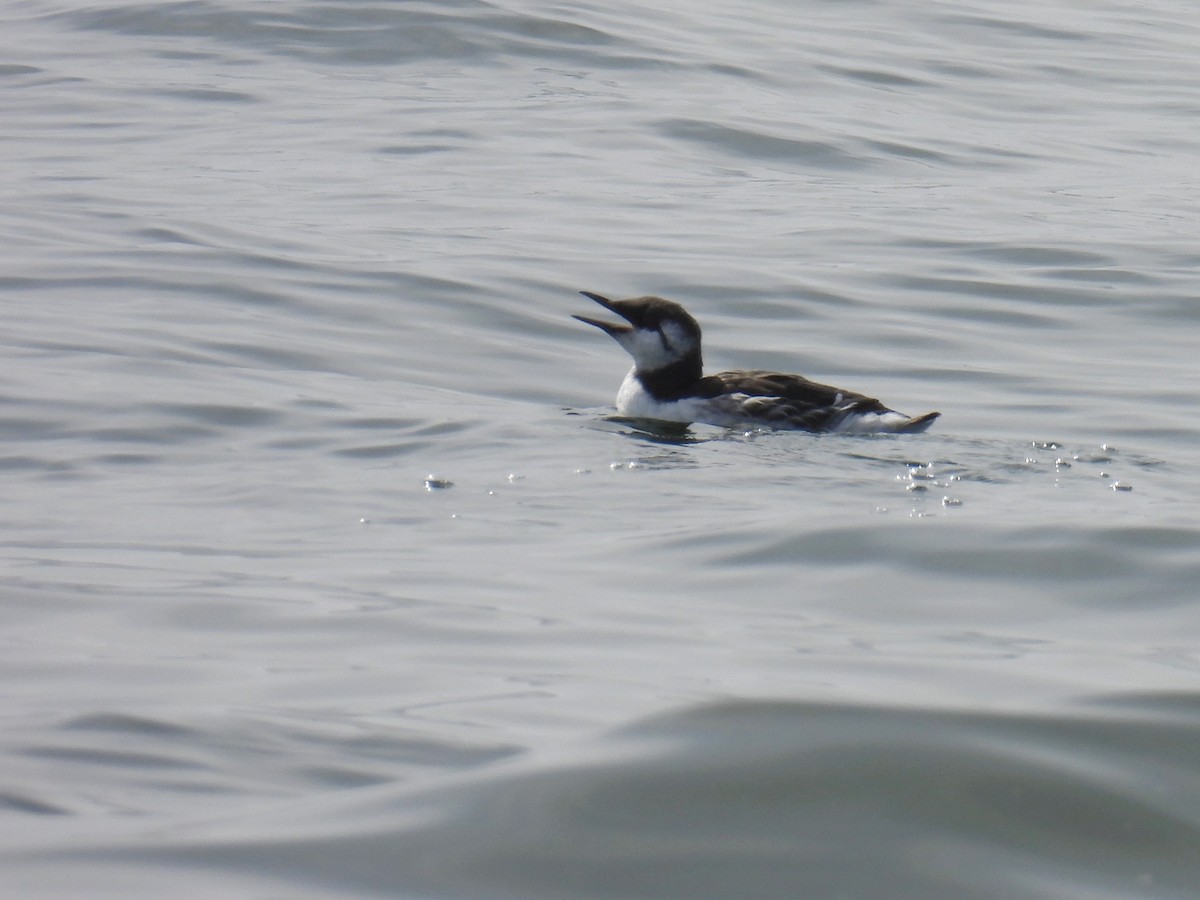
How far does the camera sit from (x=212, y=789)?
3.64 meters

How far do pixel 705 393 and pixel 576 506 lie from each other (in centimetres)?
247

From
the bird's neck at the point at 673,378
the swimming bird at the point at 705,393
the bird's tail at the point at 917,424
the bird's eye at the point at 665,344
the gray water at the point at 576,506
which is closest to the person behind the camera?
the gray water at the point at 576,506

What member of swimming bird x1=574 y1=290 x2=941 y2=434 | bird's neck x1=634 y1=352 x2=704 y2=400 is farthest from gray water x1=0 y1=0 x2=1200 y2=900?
bird's neck x1=634 y1=352 x2=704 y2=400

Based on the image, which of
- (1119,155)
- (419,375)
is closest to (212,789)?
(419,375)

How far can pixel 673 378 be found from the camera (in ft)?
31.6

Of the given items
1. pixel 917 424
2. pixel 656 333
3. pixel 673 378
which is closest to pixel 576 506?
pixel 917 424

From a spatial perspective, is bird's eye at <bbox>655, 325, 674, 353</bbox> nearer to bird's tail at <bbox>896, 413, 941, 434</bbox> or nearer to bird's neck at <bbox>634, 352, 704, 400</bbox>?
bird's neck at <bbox>634, 352, 704, 400</bbox>

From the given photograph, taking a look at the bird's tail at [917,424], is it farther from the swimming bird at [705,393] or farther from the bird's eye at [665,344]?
the bird's eye at [665,344]

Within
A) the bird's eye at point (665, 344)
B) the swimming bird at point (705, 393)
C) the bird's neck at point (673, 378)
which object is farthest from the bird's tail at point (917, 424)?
the bird's eye at point (665, 344)

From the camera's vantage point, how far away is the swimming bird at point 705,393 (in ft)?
28.9

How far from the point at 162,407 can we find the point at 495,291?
12.4 feet

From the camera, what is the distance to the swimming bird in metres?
8.81

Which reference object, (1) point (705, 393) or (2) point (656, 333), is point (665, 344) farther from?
(1) point (705, 393)

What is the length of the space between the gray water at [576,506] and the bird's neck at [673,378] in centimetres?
29
